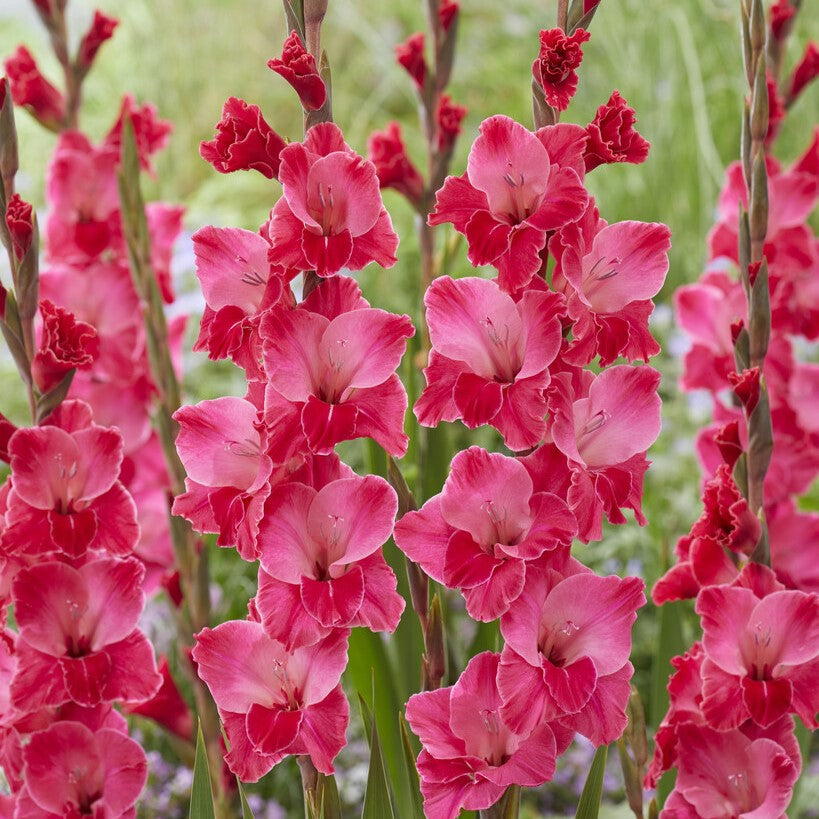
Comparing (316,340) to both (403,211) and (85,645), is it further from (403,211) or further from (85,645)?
(403,211)

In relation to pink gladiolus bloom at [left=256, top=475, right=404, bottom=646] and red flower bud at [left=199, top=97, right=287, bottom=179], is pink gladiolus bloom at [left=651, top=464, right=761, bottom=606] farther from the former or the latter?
red flower bud at [left=199, top=97, right=287, bottom=179]

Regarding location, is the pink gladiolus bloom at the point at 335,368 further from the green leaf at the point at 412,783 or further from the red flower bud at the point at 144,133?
the red flower bud at the point at 144,133

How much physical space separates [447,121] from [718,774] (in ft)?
2.18

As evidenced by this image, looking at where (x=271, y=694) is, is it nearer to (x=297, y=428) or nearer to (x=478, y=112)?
(x=297, y=428)

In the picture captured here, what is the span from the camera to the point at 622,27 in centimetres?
334

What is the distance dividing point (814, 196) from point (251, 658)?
2.58ft

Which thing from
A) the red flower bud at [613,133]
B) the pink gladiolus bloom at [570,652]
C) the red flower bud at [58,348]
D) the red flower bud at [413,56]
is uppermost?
the red flower bud at [613,133]

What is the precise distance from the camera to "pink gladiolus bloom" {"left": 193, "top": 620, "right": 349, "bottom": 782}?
68 centimetres

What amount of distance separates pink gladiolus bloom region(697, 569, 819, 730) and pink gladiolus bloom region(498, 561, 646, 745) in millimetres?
95

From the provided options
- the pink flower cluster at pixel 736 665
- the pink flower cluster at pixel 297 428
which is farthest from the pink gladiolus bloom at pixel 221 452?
the pink flower cluster at pixel 736 665

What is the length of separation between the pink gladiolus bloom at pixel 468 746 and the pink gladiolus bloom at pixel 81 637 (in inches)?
8.2

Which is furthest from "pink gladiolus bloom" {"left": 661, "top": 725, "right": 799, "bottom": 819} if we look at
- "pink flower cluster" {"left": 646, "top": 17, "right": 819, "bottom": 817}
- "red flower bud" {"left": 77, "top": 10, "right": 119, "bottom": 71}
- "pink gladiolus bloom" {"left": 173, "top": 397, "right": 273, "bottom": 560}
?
"red flower bud" {"left": 77, "top": 10, "right": 119, "bottom": 71}

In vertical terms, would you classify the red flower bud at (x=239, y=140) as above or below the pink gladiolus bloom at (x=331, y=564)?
above

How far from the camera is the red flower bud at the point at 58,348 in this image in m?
0.75
